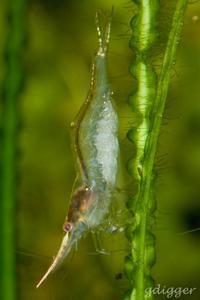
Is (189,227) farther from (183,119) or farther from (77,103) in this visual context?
(77,103)

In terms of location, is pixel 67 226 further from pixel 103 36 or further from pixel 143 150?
pixel 103 36

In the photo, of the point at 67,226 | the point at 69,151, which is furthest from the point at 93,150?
the point at 69,151

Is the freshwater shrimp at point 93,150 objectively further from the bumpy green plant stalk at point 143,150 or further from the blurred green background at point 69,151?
the blurred green background at point 69,151

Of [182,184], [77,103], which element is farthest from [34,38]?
[182,184]

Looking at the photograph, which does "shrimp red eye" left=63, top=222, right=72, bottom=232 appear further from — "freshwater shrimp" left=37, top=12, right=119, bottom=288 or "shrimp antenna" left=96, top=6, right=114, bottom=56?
"shrimp antenna" left=96, top=6, right=114, bottom=56

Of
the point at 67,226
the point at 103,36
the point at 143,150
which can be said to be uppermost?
the point at 103,36
